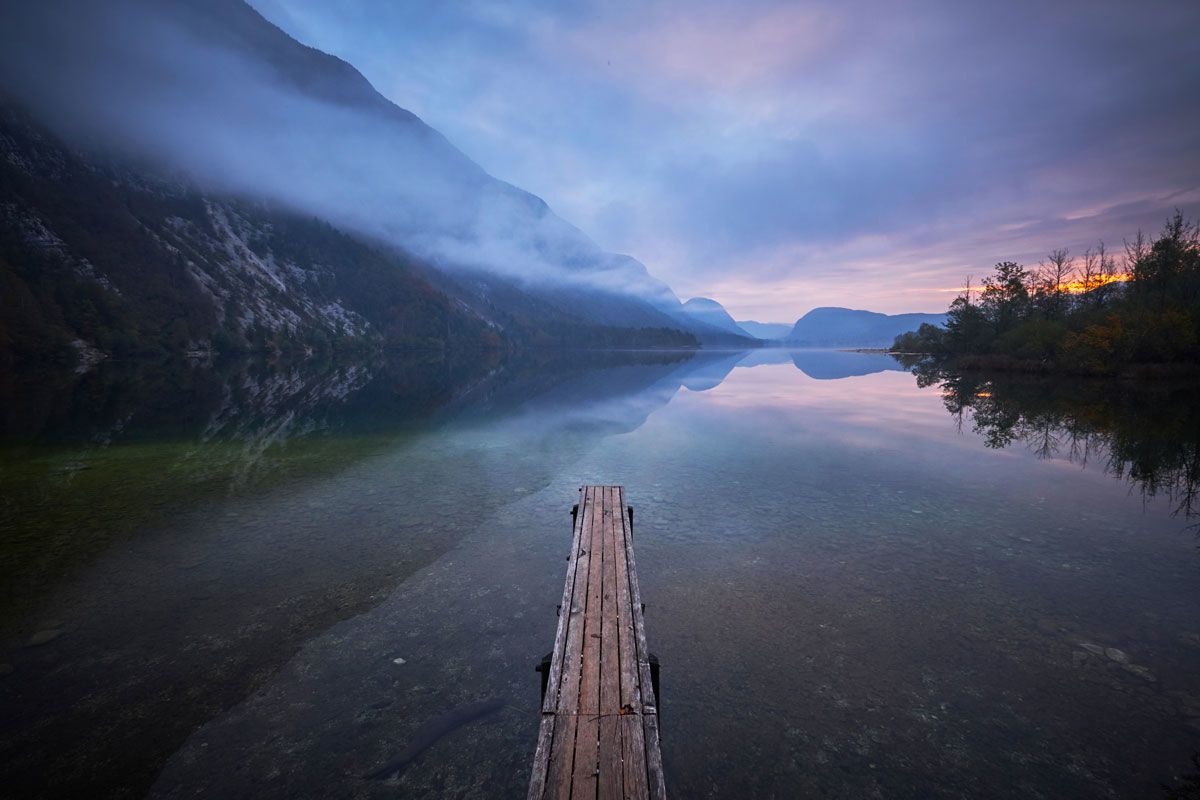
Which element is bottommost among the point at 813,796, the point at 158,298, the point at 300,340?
the point at 813,796

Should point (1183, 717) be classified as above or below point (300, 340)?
below

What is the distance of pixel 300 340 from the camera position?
14500 centimetres

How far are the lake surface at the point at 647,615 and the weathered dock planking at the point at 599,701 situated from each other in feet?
4.70

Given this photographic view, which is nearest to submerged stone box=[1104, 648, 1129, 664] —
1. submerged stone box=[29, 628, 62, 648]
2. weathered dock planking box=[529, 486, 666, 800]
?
weathered dock planking box=[529, 486, 666, 800]

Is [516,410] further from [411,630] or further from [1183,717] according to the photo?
[1183,717]

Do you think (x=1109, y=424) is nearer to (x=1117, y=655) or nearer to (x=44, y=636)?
(x=1117, y=655)

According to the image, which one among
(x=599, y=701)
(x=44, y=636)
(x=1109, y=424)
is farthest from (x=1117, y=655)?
(x=1109, y=424)

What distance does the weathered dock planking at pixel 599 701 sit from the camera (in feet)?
13.8

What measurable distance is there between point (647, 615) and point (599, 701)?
4129mm

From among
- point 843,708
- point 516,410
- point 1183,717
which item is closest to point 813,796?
point 843,708

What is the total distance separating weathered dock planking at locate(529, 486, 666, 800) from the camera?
4.21 meters

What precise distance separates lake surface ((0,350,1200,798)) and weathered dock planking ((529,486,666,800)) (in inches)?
56.4

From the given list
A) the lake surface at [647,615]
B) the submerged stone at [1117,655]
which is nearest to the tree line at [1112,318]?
the lake surface at [647,615]

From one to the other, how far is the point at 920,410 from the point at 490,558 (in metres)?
36.2
